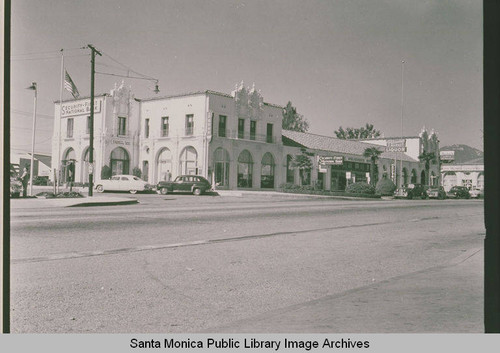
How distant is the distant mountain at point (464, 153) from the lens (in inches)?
118

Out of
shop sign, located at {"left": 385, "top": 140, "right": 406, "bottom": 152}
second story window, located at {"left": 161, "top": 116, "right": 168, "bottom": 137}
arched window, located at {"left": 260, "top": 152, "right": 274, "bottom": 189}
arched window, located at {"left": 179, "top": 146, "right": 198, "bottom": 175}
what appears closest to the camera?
shop sign, located at {"left": 385, "top": 140, "right": 406, "bottom": 152}

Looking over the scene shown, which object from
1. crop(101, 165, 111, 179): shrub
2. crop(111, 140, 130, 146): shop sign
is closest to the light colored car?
crop(101, 165, 111, 179): shrub

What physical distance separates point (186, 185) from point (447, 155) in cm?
610

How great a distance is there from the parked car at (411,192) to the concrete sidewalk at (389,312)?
2007 millimetres

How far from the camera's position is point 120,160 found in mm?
7906

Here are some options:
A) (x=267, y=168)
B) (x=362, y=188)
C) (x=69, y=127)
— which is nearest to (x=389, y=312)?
(x=69, y=127)

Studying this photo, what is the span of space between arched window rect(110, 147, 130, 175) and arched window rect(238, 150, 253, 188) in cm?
214

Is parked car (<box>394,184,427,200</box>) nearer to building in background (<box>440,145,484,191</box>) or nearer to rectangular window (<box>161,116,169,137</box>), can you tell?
building in background (<box>440,145,484,191</box>)

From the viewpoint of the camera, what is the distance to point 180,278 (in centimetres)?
497

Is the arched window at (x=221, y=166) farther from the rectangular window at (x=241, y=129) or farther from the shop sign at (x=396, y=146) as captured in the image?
the shop sign at (x=396, y=146)

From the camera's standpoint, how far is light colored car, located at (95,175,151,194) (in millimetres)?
8453

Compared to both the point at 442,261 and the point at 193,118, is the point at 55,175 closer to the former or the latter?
the point at 193,118
